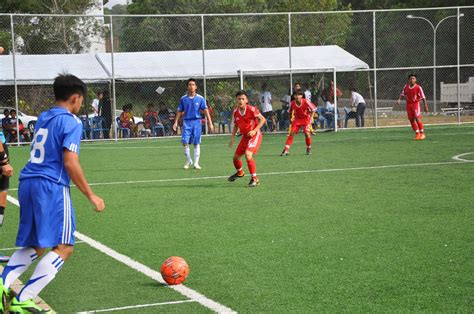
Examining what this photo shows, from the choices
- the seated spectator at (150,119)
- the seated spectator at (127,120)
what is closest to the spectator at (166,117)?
the seated spectator at (150,119)

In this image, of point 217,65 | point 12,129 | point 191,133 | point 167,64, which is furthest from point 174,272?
point 217,65

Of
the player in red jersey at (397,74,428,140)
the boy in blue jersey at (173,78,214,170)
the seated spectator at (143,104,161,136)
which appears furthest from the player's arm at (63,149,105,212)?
the seated spectator at (143,104,161,136)

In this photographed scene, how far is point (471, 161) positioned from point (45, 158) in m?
13.8

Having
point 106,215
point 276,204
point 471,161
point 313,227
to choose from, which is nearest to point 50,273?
point 313,227

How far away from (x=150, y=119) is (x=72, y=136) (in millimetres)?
Answer: 25728

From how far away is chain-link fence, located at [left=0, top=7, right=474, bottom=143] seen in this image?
3141 cm

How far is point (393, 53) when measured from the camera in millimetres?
42719

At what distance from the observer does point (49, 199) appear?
20.2 ft

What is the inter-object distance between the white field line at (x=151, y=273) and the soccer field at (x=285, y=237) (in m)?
0.05

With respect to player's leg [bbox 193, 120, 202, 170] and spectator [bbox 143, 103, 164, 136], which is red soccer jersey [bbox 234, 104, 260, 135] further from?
spectator [bbox 143, 103, 164, 136]

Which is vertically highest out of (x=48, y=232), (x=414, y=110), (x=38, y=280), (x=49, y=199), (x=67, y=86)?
(x=67, y=86)

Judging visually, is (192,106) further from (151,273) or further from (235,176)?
(151,273)

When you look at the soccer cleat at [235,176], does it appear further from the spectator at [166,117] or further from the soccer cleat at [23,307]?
the spectator at [166,117]

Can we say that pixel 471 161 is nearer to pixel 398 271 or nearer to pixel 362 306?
pixel 398 271
